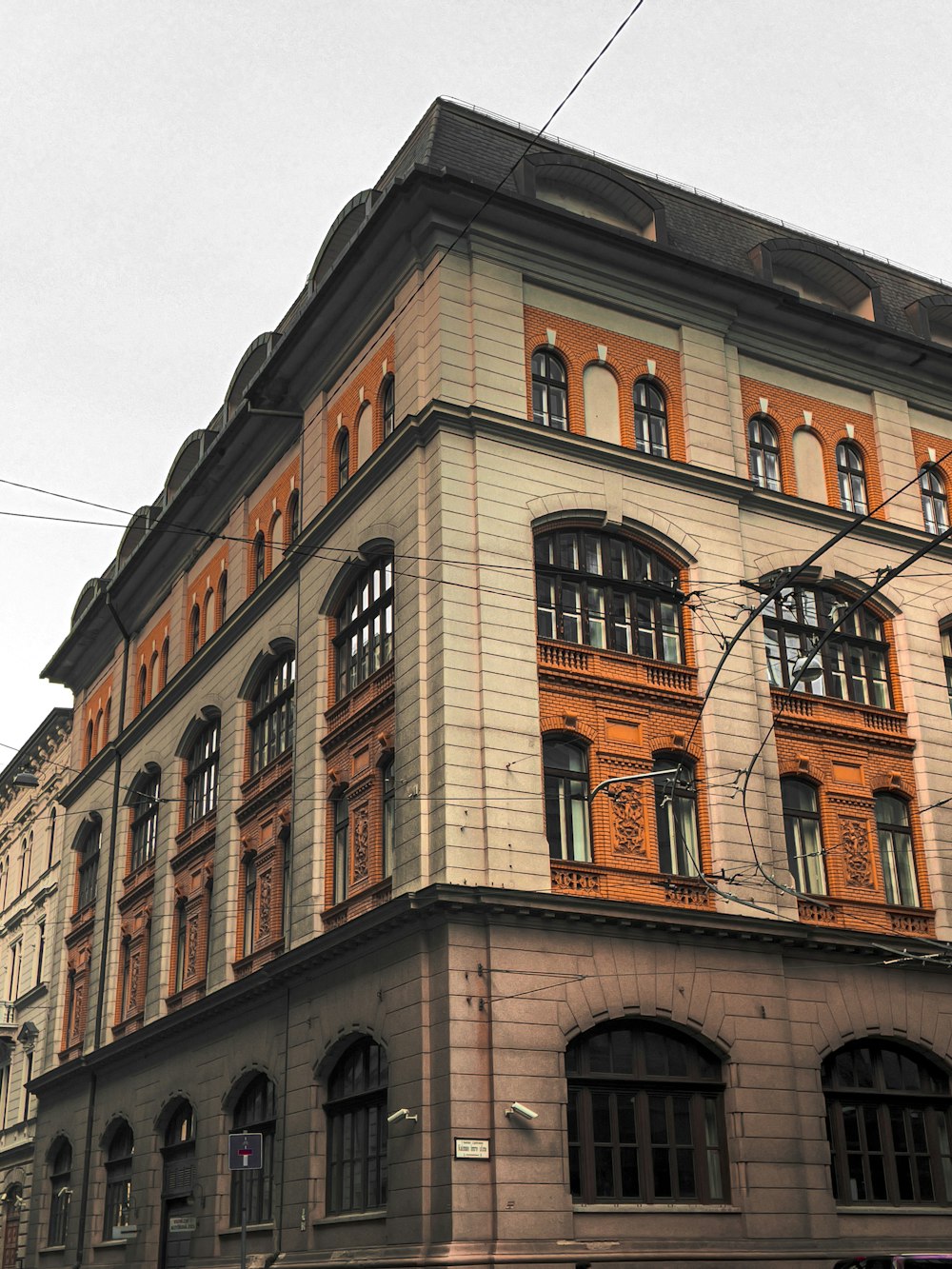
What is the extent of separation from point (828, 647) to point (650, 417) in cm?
675

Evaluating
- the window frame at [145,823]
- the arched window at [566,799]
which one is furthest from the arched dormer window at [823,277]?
the window frame at [145,823]

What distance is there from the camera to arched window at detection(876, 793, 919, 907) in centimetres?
3334

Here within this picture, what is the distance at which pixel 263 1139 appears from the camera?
34781 mm

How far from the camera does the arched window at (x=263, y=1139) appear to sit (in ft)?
112

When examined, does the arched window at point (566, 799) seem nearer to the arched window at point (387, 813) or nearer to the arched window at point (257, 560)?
the arched window at point (387, 813)

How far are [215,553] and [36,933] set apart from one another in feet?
79.8

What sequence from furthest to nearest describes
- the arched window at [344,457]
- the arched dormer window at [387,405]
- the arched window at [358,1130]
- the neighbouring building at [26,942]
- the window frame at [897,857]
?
1. the neighbouring building at [26,942]
2. the arched window at [344,457]
3. the arched dormer window at [387,405]
4. the window frame at [897,857]
5. the arched window at [358,1130]

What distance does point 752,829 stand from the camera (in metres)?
31.1

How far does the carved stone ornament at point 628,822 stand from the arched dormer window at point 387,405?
999cm

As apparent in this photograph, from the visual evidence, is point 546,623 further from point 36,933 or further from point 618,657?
point 36,933

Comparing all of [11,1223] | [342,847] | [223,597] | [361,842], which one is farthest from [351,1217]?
[11,1223]

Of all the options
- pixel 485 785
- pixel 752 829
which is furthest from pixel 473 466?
pixel 752 829

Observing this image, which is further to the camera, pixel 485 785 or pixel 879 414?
pixel 879 414

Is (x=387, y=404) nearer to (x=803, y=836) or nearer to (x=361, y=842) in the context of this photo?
(x=361, y=842)
